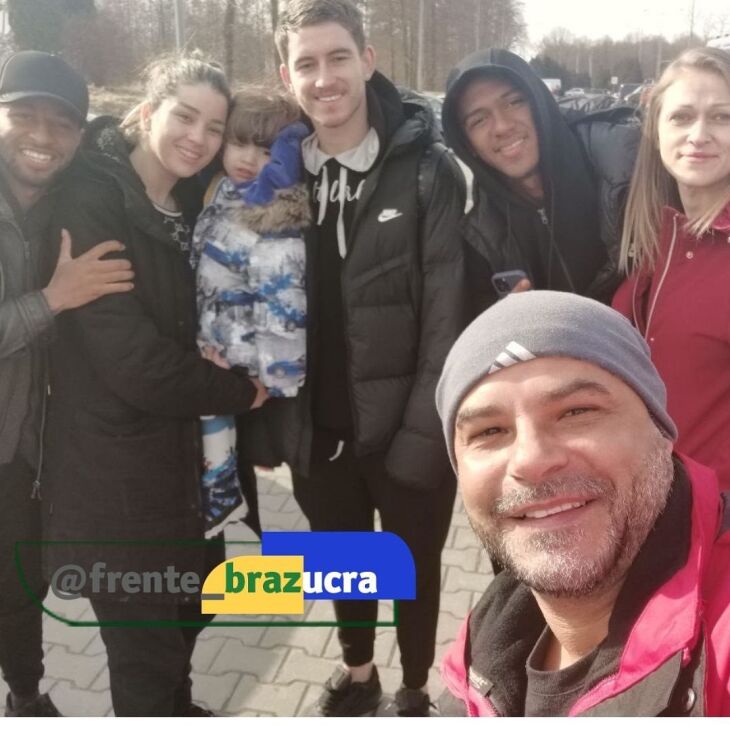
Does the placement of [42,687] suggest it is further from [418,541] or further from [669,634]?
[669,634]

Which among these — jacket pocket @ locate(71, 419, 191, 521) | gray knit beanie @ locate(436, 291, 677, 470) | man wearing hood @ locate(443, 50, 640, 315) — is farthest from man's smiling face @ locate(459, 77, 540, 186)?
jacket pocket @ locate(71, 419, 191, 521)

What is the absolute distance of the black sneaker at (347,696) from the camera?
1482 mm

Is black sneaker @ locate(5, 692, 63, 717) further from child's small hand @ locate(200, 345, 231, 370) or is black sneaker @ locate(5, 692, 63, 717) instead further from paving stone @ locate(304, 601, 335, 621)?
child's small hand @ locate(200, 345, 231, 370)

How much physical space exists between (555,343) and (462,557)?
1.38 meters

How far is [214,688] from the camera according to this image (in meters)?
1.56

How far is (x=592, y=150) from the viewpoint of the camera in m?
1.22

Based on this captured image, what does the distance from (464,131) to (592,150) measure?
23cm

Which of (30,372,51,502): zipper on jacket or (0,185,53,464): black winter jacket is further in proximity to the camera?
(30,372,51,502): zipper on jacket

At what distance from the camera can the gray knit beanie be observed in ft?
2.26

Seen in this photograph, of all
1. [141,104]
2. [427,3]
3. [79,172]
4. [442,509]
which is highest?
[427,3]

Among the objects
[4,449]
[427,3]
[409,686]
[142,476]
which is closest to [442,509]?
[409,686]

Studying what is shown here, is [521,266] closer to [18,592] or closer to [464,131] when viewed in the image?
[464,131]

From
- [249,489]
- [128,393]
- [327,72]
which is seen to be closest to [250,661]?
[249,489]

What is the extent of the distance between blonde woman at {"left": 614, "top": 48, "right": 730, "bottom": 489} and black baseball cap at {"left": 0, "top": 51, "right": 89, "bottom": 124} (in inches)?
38.6
